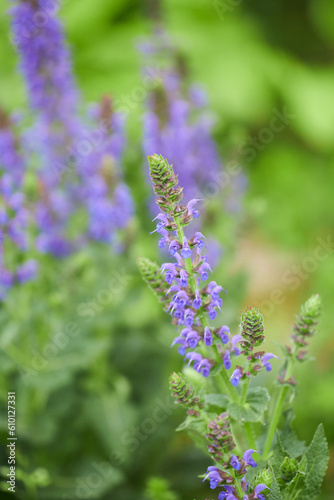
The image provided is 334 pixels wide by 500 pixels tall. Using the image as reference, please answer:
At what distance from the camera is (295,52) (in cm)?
478

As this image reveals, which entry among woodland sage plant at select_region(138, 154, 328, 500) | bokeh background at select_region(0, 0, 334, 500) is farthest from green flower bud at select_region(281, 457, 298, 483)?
bokeh background at select_region(0, 0, 334, 500)

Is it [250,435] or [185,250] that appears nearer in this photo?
[185,250]

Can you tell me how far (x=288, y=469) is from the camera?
105 centimetres

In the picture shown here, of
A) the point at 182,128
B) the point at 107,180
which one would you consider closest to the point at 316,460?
the point at 107,180

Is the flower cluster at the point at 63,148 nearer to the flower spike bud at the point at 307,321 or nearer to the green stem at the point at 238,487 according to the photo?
the flower spike bud at the point at 307,321

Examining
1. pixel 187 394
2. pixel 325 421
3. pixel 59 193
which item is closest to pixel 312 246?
pixel 325 421

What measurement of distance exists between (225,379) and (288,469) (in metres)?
0.21

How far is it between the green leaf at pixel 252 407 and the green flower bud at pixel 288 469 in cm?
9

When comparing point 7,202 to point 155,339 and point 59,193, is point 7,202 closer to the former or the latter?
point 59,193

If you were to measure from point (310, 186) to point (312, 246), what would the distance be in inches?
16.6

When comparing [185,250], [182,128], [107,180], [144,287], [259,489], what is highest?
[182,128]

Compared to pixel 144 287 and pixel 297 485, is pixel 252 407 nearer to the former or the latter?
pixel 297 485

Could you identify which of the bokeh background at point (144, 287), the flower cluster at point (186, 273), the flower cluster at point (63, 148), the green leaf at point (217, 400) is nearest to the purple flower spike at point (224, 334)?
the flower cluster at point (186, 273)

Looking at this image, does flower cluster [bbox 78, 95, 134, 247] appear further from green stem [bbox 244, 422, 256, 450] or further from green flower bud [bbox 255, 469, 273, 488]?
green flower bud [bbox 255, 469, 273, 488]
